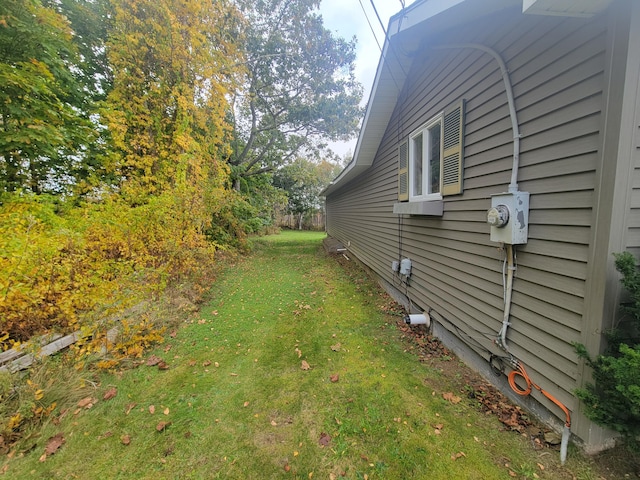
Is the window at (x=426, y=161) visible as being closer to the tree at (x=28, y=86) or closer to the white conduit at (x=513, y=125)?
the white conduit at (x=513, y=125)

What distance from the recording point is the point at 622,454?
1.80m

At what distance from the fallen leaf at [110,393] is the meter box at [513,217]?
405 centimetres

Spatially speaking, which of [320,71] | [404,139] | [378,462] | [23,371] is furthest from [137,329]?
[320,71]

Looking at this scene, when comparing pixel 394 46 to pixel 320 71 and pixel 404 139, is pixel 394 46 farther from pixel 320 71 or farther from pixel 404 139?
pixel 320 71

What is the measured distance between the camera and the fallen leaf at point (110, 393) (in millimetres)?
2623

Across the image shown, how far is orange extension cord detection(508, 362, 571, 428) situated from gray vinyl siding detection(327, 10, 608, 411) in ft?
0.20

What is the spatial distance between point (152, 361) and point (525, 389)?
4.02 meters

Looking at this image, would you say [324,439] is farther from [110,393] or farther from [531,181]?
[531,181]

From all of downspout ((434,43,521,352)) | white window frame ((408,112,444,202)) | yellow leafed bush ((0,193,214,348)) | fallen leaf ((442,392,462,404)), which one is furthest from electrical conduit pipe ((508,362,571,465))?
yellow leafed bush ((0,193,214,348))

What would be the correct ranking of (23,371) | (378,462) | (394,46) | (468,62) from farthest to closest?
(394,46), (468,62), (23,371), (378,462)

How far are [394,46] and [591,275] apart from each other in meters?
3.98

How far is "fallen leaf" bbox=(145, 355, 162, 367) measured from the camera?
3218mm

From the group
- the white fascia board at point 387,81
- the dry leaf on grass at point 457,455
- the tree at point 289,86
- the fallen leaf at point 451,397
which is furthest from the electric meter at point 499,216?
the tree at point 289,86

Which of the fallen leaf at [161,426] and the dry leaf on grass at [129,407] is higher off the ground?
the dry leaf on grass at [129,407]
